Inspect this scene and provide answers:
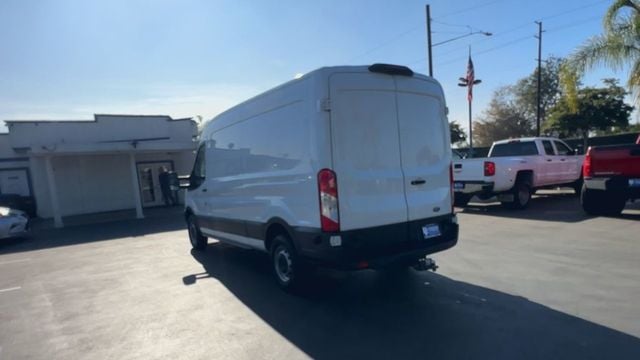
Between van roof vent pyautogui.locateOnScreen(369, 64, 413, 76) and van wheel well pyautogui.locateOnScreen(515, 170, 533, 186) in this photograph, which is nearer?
van roof vent pyautogui.locateOnScreen(369, 64, 413, 76)

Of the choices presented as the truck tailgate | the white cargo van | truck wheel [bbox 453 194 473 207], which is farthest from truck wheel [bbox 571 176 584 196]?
the white cargo van

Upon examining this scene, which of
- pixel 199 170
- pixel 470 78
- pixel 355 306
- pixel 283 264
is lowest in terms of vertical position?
pixel 355 306

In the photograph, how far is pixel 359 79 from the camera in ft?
14.7

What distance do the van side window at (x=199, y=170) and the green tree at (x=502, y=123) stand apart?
172 feet

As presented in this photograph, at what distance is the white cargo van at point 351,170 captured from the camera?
4297 mm

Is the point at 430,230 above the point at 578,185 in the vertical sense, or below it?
above

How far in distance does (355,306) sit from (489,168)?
7.60 metres

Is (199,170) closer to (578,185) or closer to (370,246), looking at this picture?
(370,246)

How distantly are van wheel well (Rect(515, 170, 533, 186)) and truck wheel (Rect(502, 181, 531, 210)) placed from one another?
9cm

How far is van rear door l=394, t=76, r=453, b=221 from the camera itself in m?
4.76

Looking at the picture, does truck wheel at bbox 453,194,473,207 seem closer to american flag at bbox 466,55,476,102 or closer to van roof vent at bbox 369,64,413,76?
van roof vent at bbox 369,64,413,76

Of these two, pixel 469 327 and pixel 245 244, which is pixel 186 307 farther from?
pixel 469 327

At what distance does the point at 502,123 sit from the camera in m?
54.9

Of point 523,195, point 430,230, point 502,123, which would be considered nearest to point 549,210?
point 523,195
